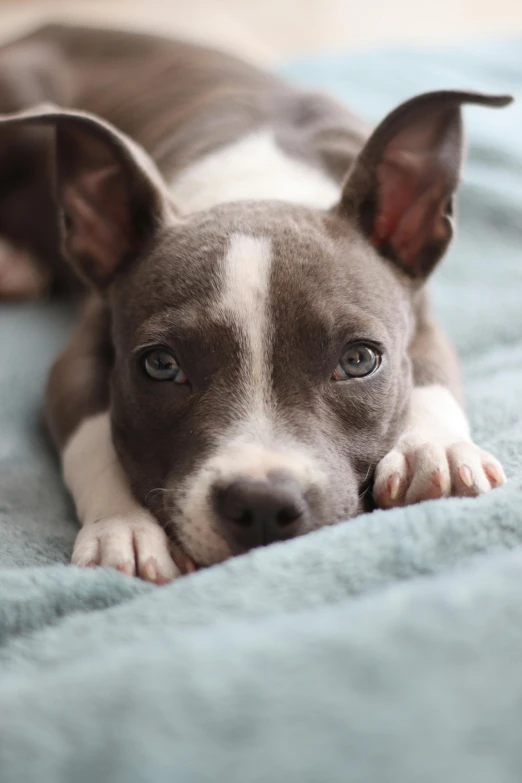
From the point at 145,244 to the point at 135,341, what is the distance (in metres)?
0.42

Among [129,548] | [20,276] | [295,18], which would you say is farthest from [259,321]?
[295,18]

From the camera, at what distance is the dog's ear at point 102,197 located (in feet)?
9.11

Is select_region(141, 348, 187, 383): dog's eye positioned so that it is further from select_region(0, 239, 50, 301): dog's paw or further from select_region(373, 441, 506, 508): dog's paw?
select_region(0, 239, 50, 301): dog's paw

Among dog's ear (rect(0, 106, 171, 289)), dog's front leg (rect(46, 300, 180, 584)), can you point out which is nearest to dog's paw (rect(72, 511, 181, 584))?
dog's front leg (rect(46, 300, 180, 584))

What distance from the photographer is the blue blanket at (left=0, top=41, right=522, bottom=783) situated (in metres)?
1.31

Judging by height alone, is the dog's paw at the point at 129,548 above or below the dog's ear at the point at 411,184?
below

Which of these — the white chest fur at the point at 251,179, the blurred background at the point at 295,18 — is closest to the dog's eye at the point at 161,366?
the white chest fur at the point at 251,179

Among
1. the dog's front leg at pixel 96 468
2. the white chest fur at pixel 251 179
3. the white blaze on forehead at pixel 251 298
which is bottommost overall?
the dog's front leg at pixel 96 468

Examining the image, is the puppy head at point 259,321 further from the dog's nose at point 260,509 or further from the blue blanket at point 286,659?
the blue blanket at point 286,659

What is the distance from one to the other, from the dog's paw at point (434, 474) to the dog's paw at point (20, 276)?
2.30 metres

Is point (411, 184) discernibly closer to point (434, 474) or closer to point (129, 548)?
point (434, 474)

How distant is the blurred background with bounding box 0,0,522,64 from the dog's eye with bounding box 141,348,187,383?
605cm

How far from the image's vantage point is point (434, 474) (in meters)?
2.26

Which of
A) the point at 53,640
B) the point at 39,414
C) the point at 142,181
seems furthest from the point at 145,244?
the point at 53,640
